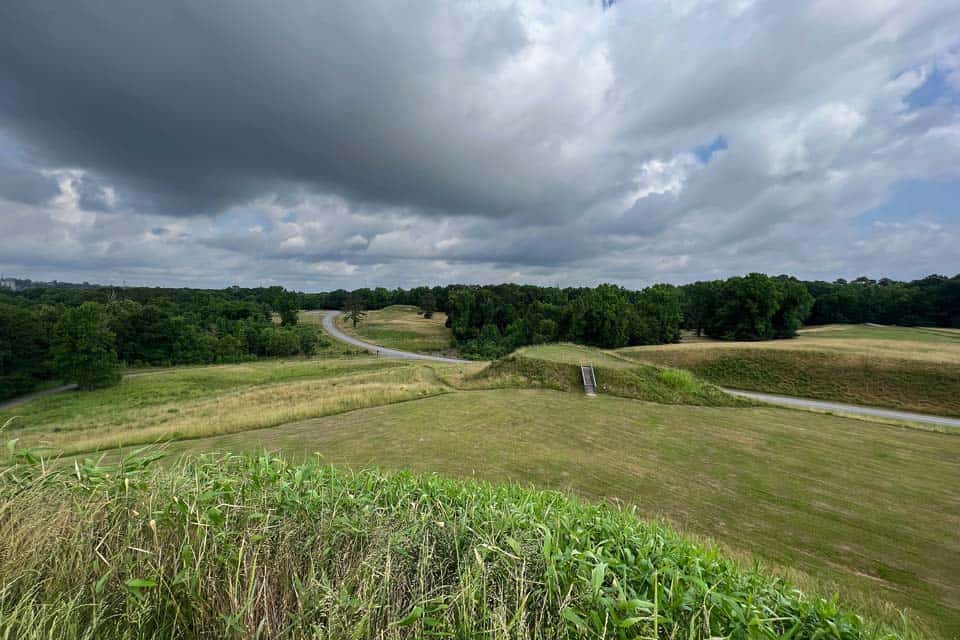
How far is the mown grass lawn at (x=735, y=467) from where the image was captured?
6.70 meters

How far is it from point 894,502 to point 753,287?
5996 centimetres

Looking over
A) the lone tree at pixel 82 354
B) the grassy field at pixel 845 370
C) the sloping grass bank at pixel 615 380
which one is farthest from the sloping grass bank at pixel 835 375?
the lone tree at pixel 82 354

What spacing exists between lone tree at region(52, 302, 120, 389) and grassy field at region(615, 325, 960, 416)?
58.1 metres

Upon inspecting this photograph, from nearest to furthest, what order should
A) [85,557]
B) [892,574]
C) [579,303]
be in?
[85,557], [892,574], [579,303]

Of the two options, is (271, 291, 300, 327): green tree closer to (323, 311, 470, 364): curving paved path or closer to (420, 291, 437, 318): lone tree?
(323, 311, 470, 364): curving paved path

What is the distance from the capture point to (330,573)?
250 centimetres

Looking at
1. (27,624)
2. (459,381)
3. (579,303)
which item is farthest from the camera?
(579,303)

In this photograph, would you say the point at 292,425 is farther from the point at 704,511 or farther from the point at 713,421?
the point at 713,421

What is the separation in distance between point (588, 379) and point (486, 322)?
55.4 m

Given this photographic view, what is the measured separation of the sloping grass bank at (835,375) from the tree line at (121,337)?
62130 mm

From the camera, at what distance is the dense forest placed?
4216 centimetres

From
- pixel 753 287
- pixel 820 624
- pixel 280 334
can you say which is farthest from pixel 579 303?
pixel 820 624

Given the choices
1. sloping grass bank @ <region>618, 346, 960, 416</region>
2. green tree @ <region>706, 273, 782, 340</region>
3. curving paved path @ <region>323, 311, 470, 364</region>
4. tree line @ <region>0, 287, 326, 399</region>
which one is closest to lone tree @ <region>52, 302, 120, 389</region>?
tree line @ <region>0, 287, 326, 399</region>

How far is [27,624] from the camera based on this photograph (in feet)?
6.66
